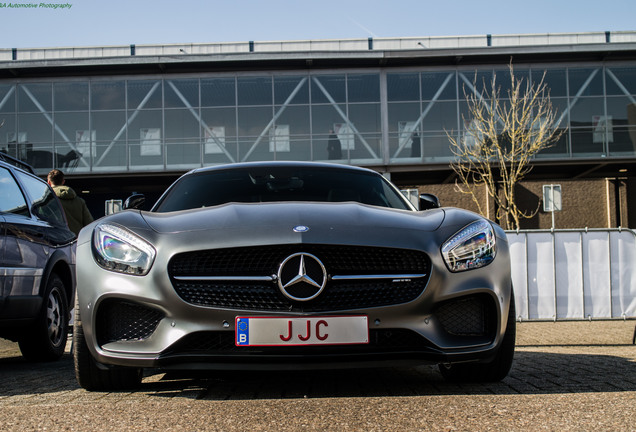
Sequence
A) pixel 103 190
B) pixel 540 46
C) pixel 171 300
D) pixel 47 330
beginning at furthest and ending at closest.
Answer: pixel 103 190 < pixel 540 46 < pixel 47 330 < pixel 171 300

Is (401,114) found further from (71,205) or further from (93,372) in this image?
(93,372)

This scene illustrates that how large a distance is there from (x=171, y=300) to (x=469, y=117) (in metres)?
26.2

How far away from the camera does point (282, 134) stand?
28.8 metres

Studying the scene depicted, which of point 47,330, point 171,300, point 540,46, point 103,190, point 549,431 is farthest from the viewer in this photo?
point 103,190

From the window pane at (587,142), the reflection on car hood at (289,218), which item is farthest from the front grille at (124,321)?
the window pane at (587,142)

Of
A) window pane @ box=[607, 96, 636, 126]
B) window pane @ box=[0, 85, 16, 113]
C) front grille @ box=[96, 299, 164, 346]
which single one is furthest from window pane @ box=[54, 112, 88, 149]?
front grille @ box=[96, 299, 164, 346]

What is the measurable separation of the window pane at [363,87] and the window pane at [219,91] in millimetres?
4679

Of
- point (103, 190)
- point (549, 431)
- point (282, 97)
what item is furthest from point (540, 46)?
point (549, 431)

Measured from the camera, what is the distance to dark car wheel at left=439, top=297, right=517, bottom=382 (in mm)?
3760

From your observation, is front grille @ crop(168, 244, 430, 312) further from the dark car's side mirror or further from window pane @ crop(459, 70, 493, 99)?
window pane @ crop(459, 70, 493, 99)

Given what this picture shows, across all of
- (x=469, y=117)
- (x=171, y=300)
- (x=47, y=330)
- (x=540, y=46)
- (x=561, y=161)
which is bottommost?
(x=47, y=330)

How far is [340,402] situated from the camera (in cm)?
330

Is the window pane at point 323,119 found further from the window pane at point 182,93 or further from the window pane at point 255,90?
the window pane at point 182,93

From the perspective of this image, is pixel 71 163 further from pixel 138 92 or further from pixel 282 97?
pixel 282 97
